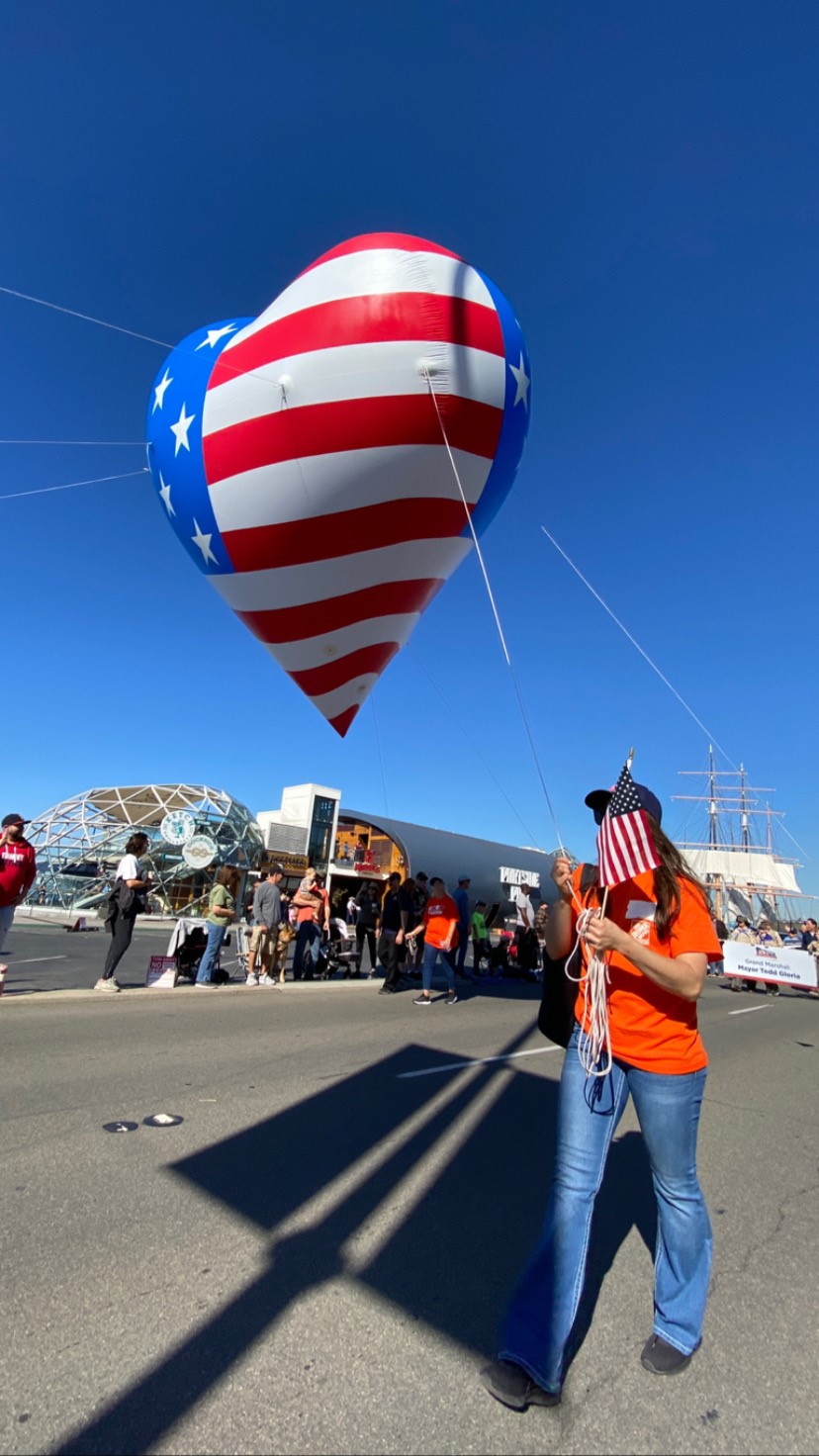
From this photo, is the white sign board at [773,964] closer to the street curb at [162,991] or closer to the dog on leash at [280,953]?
the street curb at [162,991]

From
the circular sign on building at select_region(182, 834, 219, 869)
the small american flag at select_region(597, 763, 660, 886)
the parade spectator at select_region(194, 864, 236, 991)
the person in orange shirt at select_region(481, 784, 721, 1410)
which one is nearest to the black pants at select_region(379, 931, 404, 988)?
the parade spectator at select_region(194, 864, 236, 991)

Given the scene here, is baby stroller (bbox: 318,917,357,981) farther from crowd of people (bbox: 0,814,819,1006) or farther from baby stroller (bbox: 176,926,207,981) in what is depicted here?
baby stroller (bbox: 176,926,207,981)

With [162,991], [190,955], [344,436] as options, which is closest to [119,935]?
[162,991]

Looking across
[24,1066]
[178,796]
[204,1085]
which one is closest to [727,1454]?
[204,1085]

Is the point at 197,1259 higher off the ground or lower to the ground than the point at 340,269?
lower

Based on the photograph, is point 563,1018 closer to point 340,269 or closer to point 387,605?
point 387,605

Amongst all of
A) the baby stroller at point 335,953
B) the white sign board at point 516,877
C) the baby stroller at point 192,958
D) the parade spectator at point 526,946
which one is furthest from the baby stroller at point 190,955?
the white sign board at point 516,877

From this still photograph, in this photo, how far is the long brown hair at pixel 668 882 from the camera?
236 centimetres

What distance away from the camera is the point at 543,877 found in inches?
2056

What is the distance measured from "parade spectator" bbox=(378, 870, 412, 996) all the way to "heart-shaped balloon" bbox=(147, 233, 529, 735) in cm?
571

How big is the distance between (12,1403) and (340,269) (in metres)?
6.90

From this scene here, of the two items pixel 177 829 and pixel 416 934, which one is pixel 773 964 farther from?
pixel 177 829

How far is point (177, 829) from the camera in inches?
1412

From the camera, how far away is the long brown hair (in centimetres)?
236
